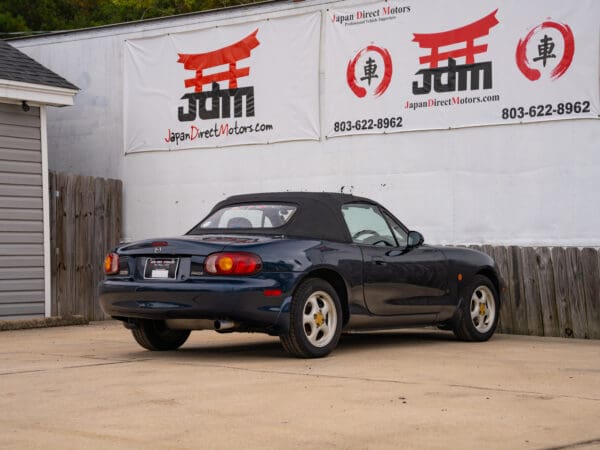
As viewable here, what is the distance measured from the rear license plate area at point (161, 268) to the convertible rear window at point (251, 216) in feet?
3.60

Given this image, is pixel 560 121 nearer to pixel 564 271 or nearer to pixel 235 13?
pixel 564 271

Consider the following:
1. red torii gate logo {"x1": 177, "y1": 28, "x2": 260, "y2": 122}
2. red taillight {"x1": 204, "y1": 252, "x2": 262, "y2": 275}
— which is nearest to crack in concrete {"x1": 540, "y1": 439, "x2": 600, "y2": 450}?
red taillight {"x1": 204, "y1": 252, "x2": 262, "y2": 275}

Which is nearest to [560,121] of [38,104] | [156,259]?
[156,259]

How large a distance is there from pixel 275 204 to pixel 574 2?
5.37 meters

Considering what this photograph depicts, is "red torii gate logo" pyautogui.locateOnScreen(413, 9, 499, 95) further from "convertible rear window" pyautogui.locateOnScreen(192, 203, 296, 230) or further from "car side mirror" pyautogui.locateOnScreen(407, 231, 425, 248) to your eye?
"convertible rear window" pyautogui.locateOnScreen(192, 203, 296, 230)

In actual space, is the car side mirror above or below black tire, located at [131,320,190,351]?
above

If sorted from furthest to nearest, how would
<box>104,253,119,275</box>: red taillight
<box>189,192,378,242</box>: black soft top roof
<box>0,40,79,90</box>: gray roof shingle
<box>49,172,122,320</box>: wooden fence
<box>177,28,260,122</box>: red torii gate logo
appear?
<box>177,28,260,122</box>: red torii gate logo → <box>49,172,122,320</box>: wooden fence → <box>0,40,79,90</box>: gray roof shingle → <box>189,192,378,242</box>: black soft top roof → <box>104,253,119,275</box>: red taillight

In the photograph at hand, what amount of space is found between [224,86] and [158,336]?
7158mm

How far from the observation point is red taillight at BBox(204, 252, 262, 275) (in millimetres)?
9703

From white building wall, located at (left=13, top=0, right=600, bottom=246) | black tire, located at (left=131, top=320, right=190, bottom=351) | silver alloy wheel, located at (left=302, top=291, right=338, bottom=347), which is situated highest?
white building wall, located at (left=13, top=0, right=600, bottom=246)

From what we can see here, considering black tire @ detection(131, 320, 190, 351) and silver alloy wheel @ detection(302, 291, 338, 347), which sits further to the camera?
black tire @ detection(131, 320, 190, 351)

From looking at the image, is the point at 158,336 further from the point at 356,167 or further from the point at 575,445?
the point at 575,445

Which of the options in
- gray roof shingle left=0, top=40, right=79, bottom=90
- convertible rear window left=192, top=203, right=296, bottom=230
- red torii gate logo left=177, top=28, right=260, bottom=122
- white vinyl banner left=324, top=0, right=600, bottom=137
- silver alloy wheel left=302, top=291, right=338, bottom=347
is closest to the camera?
silver alloy wheel left=302, top=291, right=338, bottom=347

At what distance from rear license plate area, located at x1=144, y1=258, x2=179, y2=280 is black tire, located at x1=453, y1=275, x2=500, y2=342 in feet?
11.9
